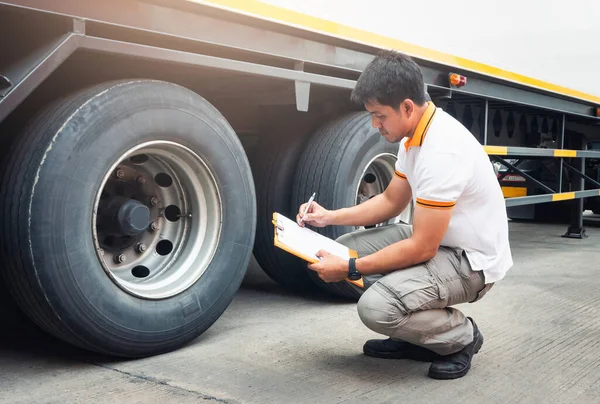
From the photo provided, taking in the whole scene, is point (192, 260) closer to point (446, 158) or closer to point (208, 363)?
point (208, 363)

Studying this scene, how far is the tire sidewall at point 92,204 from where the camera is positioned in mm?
2420

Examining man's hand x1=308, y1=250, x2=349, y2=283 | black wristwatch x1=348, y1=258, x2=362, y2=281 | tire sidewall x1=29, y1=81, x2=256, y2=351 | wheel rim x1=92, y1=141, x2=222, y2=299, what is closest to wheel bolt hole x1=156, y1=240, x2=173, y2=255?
wheel rim x1=92, y1=141, x2=222, y2=299

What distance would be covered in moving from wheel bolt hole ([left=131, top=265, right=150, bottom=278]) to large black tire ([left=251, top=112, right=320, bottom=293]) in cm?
106

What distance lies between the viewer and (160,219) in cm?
309

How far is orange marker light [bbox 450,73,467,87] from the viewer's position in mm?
4430

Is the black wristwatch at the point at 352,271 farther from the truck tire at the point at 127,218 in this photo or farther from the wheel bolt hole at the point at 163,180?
the wheel bolt hole at the point at 163,180

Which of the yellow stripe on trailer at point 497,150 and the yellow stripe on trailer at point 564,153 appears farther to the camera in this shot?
the yellow stripe on trailer at point 564,153

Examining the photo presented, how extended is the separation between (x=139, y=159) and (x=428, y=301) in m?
1.34

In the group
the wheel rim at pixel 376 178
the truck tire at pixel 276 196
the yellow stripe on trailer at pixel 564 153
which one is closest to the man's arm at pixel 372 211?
the truck tire at pixel 276 196

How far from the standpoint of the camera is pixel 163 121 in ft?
9.04

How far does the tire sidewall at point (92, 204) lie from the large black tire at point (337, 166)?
708 mm

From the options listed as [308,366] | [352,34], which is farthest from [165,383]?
[352,34]

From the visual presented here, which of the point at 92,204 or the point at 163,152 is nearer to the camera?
the point at 92,204

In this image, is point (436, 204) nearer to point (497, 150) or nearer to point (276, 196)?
point (276, 196)
